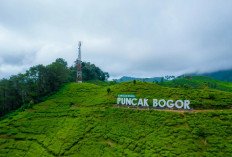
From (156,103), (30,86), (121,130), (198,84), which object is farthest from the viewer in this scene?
(198,84)

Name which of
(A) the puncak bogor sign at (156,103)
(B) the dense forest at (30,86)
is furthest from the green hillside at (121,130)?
(B) the dense forest at (30,86)

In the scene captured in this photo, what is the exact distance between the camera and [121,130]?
30.0 metres

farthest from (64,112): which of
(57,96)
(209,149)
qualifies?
(209,149)

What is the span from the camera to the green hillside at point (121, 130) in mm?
24297

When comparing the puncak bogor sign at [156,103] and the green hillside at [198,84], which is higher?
the green hillside at [198,84]

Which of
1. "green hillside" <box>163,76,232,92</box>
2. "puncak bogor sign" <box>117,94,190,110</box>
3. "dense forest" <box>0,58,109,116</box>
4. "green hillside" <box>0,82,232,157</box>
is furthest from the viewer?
"green hillside" <box>163,76,232,92</box>

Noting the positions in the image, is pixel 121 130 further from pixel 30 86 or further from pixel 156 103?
pixel 30 86

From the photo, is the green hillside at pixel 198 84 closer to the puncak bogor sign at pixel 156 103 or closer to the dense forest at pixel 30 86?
the puncak bogor sign at pixel 156 103

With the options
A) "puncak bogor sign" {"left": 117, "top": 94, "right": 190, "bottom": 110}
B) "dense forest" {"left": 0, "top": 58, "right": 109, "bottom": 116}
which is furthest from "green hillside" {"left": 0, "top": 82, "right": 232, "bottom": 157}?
"dense forest" {"left": 0, "top": 58, "right": 109, "bottom": 116}

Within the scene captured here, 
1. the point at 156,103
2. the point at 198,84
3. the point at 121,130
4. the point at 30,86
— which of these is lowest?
the point at 121,130

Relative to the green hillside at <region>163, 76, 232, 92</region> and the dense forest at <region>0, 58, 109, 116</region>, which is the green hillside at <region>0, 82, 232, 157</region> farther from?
the green hillside at <region>163, 76, 232, 92</region>

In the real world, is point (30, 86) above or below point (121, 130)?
above

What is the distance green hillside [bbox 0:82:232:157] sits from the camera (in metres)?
24.3

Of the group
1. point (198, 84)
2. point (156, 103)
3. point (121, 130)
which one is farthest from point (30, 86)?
point (198, 84)
